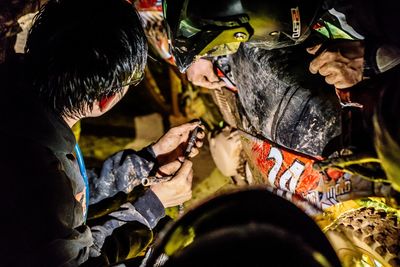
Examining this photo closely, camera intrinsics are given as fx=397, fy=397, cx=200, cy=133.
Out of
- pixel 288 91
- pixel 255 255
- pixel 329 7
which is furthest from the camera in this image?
pixel 288 91

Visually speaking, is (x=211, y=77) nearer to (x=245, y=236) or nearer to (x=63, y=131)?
(x=63, y=131)

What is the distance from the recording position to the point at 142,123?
7105mm

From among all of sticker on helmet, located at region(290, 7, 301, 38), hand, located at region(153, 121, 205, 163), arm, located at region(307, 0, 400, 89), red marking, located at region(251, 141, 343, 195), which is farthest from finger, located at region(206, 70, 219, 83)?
arm, located at region(307, 0, 400, 89)

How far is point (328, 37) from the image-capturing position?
10.2ft

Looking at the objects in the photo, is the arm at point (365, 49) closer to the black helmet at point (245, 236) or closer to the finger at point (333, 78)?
the finger at point (333, 78)

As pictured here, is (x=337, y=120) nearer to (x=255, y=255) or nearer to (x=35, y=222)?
(x=255, y=255)

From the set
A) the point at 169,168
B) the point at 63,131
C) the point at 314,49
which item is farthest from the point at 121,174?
the point at 314,49

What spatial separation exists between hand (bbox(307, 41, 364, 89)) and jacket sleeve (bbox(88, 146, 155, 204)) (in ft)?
6.45

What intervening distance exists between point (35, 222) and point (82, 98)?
909 mm

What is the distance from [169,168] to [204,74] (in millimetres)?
1174

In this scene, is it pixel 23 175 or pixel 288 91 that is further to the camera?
pixel 288 91

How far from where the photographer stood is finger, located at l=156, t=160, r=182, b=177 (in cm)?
364

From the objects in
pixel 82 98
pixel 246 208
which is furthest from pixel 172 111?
pixel 246 208

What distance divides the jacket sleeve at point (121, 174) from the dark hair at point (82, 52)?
120 cm
